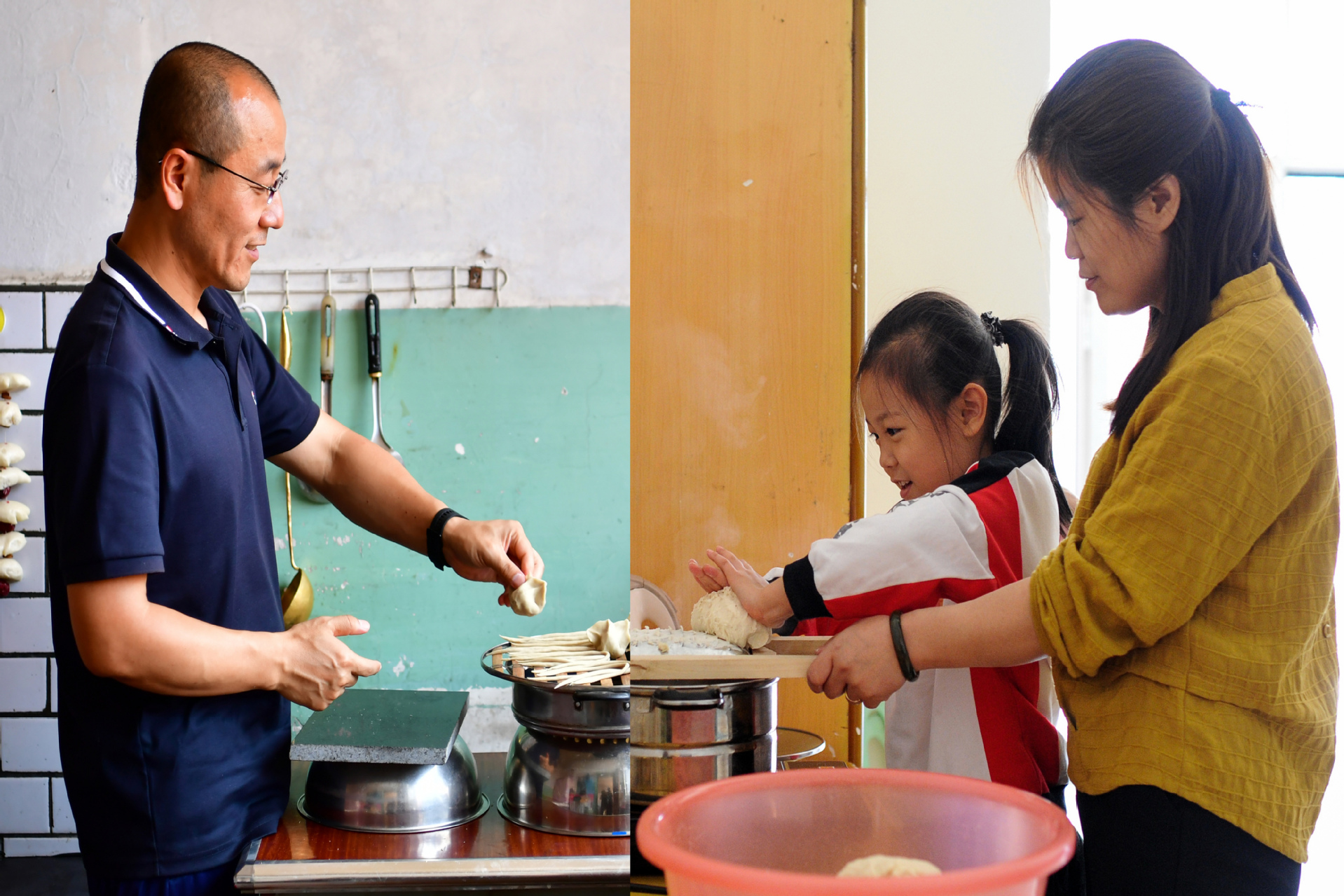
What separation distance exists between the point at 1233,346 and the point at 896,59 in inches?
5.3

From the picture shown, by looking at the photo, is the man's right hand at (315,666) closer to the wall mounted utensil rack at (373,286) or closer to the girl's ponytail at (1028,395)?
the girl's ponytail at (1028,395)

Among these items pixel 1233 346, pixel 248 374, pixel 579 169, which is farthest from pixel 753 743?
pixel 579 169

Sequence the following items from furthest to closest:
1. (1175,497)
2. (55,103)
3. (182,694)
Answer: (55,103), (182,694), (1175,497)

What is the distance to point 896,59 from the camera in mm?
288

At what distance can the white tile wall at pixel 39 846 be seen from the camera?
1510mm

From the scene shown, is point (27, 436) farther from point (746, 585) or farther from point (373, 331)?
point (746, 585)

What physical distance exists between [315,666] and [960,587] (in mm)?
690

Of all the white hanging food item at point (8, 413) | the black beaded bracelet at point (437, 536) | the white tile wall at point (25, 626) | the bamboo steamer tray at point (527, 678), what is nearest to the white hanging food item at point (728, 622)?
the bamboo steamer tray at point (527, 678)

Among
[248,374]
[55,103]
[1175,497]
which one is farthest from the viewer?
[55,103]

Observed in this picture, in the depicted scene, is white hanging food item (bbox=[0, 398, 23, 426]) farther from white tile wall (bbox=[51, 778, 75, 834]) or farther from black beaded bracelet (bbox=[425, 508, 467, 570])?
black beaded bracelet (bbox=[425, 508, 467, 570])

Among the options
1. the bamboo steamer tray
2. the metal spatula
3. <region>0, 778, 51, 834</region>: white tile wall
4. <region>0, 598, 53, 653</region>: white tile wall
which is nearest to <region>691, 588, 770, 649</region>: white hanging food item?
the bamboo steamer tray

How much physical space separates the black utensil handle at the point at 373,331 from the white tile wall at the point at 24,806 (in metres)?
0.89

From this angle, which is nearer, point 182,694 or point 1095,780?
point 1095,780

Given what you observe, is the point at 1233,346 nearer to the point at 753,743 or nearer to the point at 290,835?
the point at 753,743
